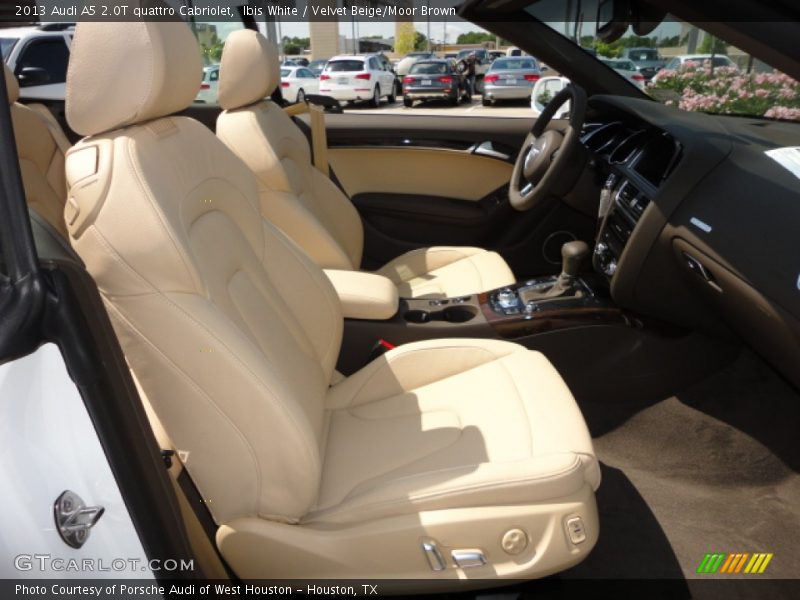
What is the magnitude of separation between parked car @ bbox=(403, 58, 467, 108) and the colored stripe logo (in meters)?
9.56

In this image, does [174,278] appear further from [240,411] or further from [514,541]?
[514,541]

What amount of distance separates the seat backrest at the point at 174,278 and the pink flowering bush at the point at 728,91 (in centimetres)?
100

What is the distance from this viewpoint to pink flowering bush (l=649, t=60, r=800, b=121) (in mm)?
1377

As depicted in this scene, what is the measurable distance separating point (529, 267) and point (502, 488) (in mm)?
1926

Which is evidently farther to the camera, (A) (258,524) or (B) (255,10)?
(B) (255,10)

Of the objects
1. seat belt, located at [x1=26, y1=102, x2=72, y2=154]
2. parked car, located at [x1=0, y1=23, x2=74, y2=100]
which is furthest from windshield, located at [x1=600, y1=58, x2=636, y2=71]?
parked car, located at [x1=0, y1=23, x2=74, y2=100]

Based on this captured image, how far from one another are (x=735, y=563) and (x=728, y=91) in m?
1.12

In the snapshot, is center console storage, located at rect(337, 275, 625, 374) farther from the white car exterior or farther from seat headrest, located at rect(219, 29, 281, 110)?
the white car exterior

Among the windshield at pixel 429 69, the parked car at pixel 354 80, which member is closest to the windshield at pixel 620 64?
the windshield at pixel 429 69

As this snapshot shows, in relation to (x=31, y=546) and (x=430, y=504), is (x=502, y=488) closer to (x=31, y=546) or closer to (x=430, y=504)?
(x=430, y=504)

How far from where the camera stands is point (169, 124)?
1237 mm

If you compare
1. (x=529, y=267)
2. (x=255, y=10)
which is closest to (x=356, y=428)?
(x=529, y=267)

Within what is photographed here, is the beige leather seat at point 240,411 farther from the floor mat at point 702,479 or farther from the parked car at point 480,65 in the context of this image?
the parked car at point 480,65

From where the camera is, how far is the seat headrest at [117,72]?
105cm
